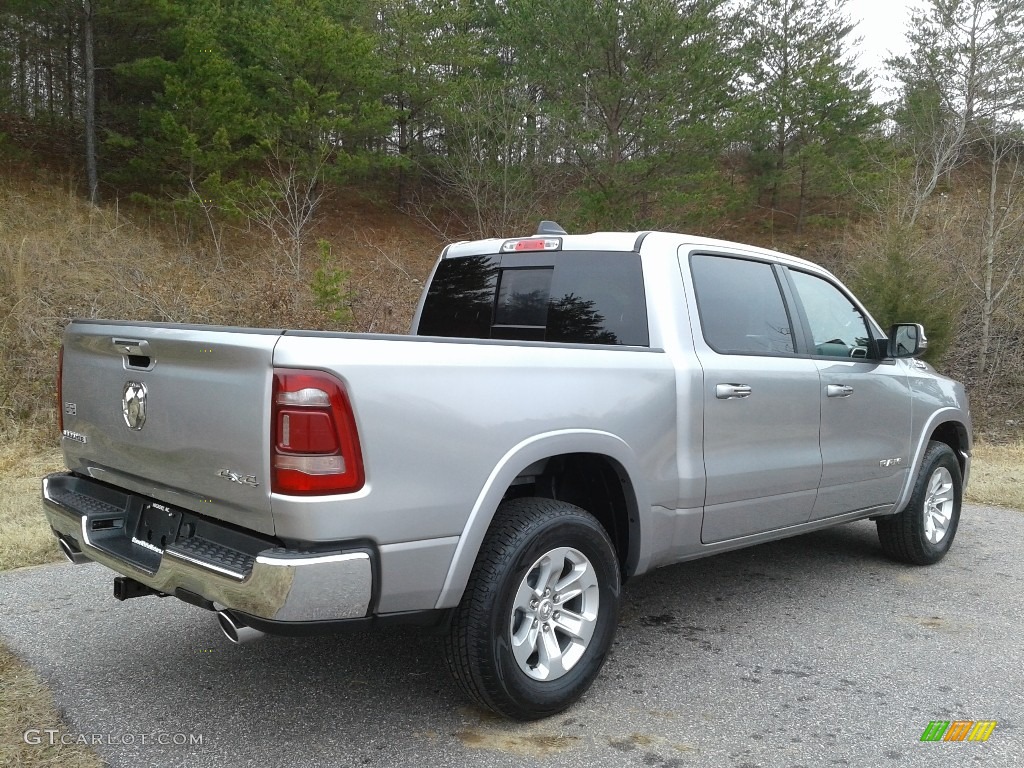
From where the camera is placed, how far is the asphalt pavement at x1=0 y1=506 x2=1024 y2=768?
9.65ft

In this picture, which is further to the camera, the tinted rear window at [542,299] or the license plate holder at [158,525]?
the tinted rear window at [542,299]

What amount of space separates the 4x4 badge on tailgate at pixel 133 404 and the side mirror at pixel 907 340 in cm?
407

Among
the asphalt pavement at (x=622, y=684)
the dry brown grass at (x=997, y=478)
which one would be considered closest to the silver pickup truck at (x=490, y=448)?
the asphalt pavement at (x=622, y=684)

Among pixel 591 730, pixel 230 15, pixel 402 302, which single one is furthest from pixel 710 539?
pixel 230 15

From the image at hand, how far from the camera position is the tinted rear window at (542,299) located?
3.83 m

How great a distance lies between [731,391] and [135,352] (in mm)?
2466

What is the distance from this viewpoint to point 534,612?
10.2ft

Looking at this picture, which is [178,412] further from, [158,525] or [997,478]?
[997,478]

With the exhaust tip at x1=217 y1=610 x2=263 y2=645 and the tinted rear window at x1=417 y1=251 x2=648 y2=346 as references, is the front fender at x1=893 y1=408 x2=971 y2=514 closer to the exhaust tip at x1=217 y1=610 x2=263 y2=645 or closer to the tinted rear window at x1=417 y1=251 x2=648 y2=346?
the tinted rear window at x1=417 y1=251 x2=648 y2=346

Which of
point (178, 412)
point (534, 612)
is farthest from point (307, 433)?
point (534, 612)

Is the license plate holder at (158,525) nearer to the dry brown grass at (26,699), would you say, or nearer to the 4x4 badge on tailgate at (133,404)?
the 4x4 badge on tailgate at (133,404)

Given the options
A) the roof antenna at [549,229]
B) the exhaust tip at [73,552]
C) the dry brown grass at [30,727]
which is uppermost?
the roof antenna at [549,229]

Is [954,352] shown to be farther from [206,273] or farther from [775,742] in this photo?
[775,742]

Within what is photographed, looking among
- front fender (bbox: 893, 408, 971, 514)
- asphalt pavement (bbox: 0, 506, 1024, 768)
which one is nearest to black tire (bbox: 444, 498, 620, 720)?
asphalt pavement (bbox: 0, 506, 1024, 768)
